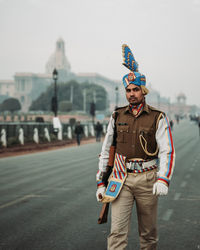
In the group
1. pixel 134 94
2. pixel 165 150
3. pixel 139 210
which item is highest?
pixel 134 94

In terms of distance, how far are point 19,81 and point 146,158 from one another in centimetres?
18358

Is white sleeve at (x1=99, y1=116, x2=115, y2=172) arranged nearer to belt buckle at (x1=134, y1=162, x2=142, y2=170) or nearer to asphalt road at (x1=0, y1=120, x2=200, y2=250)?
belt buckle at (x1=134, y1=162, x2=142, y2=170)

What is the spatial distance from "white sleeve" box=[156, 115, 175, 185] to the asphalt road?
176cm

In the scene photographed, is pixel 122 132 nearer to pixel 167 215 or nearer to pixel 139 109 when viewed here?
pixel 139 109

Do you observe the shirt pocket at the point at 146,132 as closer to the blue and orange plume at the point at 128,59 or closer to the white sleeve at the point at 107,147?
the white sleeve at the point at 107,147

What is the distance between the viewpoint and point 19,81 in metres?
183

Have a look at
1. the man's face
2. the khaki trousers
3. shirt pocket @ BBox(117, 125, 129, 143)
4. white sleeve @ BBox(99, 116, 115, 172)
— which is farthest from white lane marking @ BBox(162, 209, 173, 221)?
the man's face

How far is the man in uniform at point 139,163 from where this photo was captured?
3768mm

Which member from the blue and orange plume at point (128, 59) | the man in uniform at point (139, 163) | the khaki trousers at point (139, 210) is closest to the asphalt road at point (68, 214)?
the khaki trousers at point (139, 210)

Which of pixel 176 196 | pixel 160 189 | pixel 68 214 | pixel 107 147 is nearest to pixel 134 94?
pixel 107 147

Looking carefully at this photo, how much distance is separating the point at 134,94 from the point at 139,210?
109 centimetres

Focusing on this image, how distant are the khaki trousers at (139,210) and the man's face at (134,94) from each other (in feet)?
2.22

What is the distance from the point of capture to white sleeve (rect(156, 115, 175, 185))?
148 inches

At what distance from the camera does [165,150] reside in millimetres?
3789
